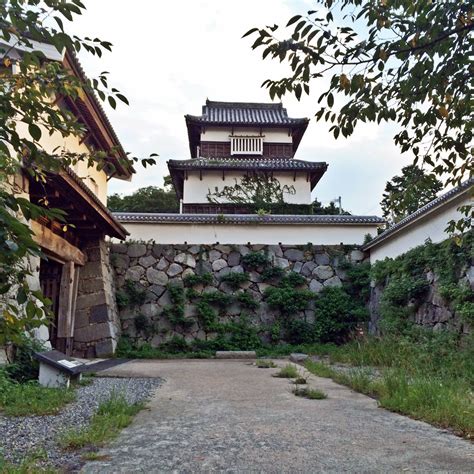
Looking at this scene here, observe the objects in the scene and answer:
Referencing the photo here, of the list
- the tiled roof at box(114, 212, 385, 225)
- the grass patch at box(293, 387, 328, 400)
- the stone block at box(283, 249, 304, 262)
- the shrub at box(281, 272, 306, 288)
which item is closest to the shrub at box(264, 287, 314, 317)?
the shrub at box(281, 272, 306, 288)

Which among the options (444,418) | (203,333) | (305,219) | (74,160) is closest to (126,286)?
(203,333)

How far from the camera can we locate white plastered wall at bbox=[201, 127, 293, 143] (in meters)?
17.2

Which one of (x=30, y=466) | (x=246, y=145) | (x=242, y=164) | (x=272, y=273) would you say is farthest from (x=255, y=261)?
(x=30, y=466)

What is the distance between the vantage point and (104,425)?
297cm

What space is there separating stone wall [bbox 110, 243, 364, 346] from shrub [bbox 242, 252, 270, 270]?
114 mm

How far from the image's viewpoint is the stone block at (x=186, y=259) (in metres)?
10.2

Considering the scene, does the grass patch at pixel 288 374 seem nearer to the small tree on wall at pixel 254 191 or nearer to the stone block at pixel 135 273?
the stone block at pixel 135 273

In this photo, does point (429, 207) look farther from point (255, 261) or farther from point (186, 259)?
point (186, 259)

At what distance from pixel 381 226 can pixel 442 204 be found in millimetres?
3814

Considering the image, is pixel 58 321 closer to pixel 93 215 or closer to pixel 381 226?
pixel 93 215

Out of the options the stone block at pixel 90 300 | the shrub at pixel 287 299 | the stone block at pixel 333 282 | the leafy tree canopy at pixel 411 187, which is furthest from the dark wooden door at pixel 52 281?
the leafy tree canopy at pixel 411 187

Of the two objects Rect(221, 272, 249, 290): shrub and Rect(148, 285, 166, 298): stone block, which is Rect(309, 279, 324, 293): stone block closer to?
Rect(221, 272, 249, 290): shrub

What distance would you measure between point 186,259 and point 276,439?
7.64m

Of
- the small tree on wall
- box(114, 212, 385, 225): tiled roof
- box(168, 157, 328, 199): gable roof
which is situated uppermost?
box(168, 157, 328, 199): gable roof
